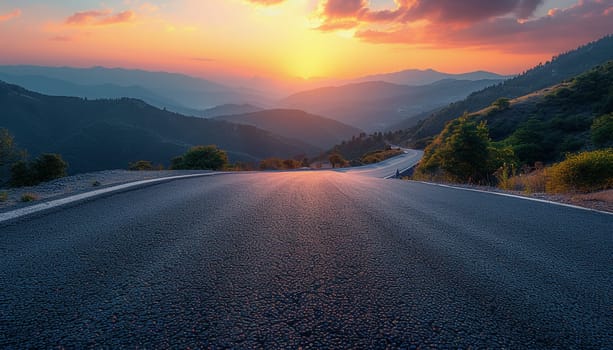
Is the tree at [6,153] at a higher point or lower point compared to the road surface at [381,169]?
higher

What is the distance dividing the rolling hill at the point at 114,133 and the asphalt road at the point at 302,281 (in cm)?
12925

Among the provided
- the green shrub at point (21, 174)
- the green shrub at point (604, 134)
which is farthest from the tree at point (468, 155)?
the green shrub at point (21, 174)

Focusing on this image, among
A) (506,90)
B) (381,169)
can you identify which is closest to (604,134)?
(381,169)

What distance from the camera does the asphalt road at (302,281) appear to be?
1.64 metres

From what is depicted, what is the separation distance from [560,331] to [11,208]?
584 centimetres

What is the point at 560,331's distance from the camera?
1.72 m

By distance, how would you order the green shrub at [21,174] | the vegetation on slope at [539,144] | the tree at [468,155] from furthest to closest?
the green shrub at [21,174]
the tree at [468,155]
the vegetation on slope at [539,144]

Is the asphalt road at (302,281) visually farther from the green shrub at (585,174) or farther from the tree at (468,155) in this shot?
the tree at (468,155)

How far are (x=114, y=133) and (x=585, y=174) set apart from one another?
16693 cm

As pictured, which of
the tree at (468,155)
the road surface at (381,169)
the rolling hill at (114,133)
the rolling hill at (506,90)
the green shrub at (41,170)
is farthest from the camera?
the rolling hill at (114,133)

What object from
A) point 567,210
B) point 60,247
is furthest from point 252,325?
point 567,210

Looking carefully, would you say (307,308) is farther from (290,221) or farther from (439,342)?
(290,221)

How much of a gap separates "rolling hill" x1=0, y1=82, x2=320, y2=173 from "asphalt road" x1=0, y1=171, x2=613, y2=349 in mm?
129249

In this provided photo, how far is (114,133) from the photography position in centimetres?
14725
